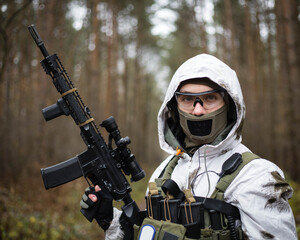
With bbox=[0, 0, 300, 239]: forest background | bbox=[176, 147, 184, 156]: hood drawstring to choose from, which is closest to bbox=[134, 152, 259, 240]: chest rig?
bbox=[176, 147, 184, 156]: hood drawstring

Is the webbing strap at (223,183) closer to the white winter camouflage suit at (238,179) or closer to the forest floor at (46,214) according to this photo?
the white winter camouflage suit at (238,179)

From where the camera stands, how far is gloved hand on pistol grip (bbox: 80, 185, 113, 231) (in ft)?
8.71

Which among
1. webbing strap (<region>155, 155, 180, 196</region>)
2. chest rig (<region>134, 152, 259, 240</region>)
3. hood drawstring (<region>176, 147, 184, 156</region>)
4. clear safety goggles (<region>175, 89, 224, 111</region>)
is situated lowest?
chest rig (<region>134, 152, 259, 240</region>)

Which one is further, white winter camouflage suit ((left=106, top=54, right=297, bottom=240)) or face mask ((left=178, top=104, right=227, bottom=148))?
face mask ((left=178, top=104, right=227, bottom=148))

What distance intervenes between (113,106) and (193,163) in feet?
58.1

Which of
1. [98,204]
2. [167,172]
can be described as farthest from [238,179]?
[98,204]

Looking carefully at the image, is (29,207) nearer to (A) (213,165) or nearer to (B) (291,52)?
(A) (213,165)

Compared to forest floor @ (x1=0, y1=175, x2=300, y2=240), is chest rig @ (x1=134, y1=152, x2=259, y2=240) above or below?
above

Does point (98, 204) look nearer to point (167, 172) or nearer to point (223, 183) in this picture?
point (167, 172)

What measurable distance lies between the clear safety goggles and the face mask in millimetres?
70

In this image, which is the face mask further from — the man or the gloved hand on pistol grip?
the gloved hand on pistol grip

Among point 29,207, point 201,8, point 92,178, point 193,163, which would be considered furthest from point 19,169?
point 201,8

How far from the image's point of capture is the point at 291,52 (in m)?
8.88

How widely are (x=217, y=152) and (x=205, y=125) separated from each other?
257 millimetres
